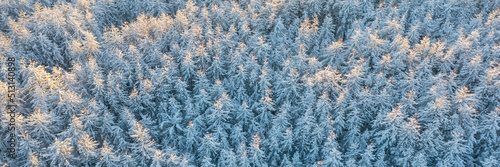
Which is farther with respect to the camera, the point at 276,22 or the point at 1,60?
the point at 276,22

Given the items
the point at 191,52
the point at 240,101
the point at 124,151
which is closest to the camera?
the point at 124,151

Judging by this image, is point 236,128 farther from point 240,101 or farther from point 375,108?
point 375,108

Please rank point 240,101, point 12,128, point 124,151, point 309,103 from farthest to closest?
point 240,101
point 309,103
point 124,151
point 12,128

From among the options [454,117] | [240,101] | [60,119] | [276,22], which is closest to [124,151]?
[60,119]

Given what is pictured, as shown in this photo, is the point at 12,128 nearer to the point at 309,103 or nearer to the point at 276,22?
the point at 309,103

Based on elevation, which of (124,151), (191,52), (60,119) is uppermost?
(191,52)

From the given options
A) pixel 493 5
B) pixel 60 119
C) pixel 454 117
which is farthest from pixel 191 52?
pixel 493 5

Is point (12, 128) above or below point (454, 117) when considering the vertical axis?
above
